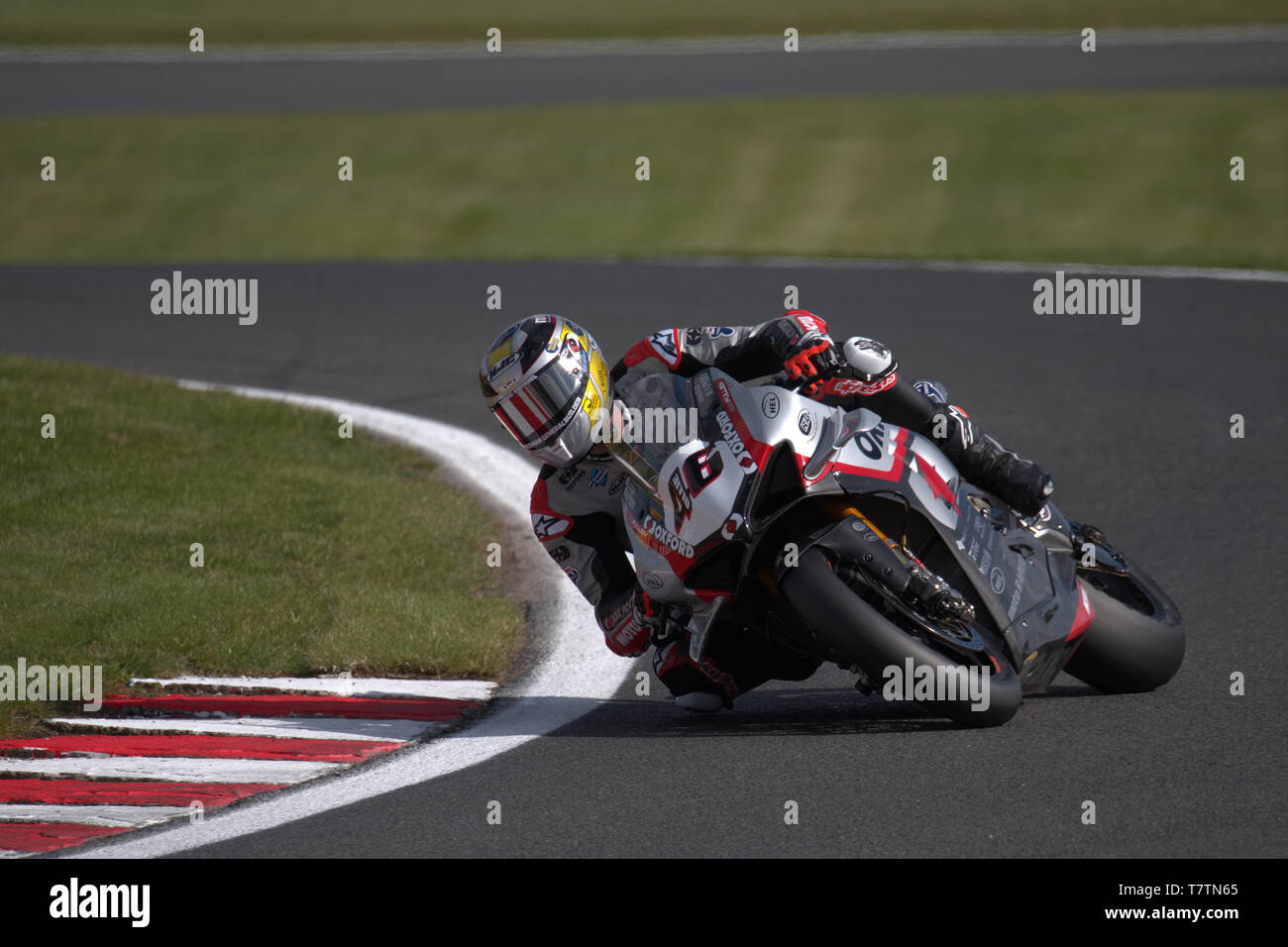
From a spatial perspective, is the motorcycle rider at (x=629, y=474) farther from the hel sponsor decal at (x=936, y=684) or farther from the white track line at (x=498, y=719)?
the hel sponsor decal at (x=936, y=684)

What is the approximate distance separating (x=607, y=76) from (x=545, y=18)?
9.40 metres

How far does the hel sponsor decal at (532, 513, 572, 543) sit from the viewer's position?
6.35 m

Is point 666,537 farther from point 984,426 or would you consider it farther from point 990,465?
point 984,426

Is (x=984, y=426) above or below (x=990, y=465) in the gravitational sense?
above

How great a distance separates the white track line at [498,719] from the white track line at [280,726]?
0.21 metres

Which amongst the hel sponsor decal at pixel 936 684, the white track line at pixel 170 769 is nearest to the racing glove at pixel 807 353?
the hel sponsor decal at pixel 936 684

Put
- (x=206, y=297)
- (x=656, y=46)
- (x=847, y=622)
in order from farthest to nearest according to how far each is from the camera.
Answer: (x=656, y=46) → (x=206, y=297) → (x=847, y=622)

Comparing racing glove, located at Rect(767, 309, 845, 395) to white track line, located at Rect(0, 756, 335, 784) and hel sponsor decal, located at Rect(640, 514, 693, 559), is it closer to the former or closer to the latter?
hel sponsor decal, located at Rect(640, 514, 693, 559)

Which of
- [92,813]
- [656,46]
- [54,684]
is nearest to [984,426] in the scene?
[54,684]

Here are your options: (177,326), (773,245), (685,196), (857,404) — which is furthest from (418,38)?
(857,404)

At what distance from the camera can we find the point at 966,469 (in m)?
6.34
